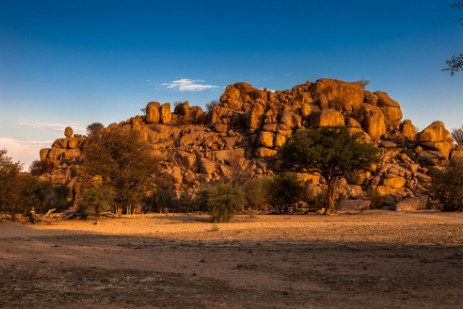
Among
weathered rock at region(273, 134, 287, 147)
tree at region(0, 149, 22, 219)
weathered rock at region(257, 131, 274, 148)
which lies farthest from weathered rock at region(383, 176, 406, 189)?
tree at region(0, 149, 22, 219)

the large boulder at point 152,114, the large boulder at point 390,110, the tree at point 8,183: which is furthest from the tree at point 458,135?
the tree at point 8,183

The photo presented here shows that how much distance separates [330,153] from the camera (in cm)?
3175

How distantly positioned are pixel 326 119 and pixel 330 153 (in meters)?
25.6

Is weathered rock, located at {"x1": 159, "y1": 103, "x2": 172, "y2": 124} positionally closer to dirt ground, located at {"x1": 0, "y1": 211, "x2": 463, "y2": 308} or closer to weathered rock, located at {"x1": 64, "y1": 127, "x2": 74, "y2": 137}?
weathered rock, located at {"x1": 64, "y1": 127, "x2": 74, "y2": 137}

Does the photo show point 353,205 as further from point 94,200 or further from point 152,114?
point 152,114

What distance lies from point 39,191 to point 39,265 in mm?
26870

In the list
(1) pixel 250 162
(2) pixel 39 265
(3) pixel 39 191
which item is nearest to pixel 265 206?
(1) pixel 250 162

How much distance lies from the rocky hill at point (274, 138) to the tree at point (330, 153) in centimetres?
790

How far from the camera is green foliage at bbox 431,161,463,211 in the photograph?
102 feet

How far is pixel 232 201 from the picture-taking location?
25.8 meters

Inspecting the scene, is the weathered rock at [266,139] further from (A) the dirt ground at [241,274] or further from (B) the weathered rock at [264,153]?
(A) the dirt ground at [241,274]

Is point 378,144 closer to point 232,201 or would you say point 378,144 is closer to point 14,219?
point 232,201

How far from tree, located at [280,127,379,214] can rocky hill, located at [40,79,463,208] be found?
7902 millimetres

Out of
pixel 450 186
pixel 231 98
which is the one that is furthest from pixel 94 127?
pixel 450 186
